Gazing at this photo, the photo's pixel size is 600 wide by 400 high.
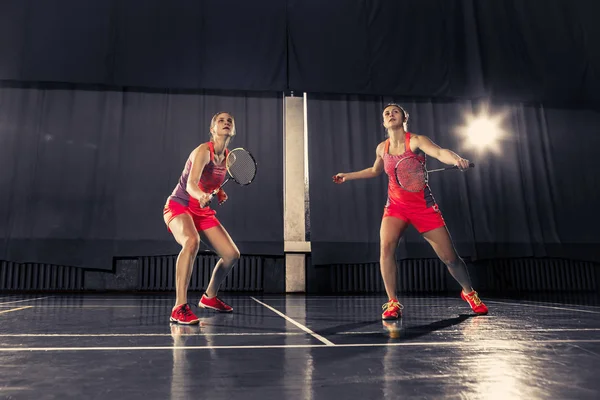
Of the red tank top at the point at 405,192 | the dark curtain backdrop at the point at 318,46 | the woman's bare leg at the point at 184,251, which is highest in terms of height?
the dark curtain backdrop at the point at 318,46

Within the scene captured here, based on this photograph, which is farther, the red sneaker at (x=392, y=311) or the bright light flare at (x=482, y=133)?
the bright light flare at (x=482, y=133)

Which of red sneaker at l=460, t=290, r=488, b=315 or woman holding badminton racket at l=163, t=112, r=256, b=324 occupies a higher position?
woman holding badminton racket at l=163, t=112, r=256, b=324

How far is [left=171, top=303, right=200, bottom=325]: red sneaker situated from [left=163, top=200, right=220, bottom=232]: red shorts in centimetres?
53

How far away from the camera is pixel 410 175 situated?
8.87 feet

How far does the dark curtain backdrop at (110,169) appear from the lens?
19.1 ft

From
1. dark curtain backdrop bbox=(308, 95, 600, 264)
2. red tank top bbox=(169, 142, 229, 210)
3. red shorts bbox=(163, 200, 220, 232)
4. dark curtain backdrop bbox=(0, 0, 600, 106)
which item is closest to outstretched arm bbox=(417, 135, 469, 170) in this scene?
red tank top bbox=(169, 142, 229, 210)

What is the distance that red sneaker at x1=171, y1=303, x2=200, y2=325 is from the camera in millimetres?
2260

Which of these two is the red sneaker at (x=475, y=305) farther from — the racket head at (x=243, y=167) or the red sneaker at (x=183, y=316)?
the red sneaker at (x=183, y=316)

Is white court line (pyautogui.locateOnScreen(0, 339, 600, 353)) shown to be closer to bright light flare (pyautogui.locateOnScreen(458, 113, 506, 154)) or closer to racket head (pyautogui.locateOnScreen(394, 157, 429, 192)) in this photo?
racket head (pyautogui.locateOnScreen(394, 157, 429, 192))

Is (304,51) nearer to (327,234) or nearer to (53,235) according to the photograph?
(327,234)

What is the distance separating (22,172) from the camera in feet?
19.6

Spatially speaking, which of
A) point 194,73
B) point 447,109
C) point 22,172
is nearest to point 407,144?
point 194,73

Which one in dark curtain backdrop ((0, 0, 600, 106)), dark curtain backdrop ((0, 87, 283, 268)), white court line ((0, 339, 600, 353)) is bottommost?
white court line ((0, 339, 600, 353))

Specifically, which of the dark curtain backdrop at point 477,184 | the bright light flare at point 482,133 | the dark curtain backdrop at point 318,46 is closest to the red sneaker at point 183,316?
the dark curtain backdrop at point 477,184
